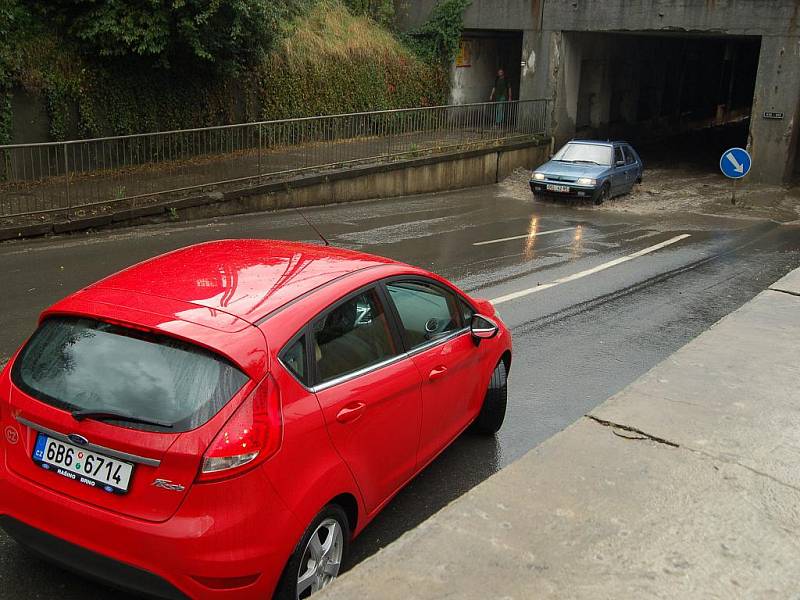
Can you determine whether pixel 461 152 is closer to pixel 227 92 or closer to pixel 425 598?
pixel 227 92

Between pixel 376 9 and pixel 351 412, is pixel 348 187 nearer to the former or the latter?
pixel 376 9

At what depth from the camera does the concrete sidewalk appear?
378 cm

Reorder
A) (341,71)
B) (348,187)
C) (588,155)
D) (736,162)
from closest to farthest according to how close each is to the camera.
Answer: (348,187), (736,162), (588,155), (341,71)

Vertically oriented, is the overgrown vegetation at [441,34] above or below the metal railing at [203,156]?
above

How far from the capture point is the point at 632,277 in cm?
1233

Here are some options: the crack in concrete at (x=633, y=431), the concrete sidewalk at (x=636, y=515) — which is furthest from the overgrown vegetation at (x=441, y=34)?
the crack in concrete at (x=633, y=431)

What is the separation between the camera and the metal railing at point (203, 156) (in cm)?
1343

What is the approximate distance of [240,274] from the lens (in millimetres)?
4379

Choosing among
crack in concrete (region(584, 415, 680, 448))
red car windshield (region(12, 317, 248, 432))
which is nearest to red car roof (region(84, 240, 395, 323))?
red car windshield (region(12, 317, 248, 432))

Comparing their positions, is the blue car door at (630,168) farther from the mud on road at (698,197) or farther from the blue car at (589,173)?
the mud on road at (698,197)

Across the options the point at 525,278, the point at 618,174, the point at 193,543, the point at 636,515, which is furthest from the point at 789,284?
the point at 618,174

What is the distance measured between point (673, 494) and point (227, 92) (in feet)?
58.6

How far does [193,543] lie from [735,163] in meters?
20.3

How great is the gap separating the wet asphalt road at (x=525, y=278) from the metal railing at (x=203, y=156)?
837mm
